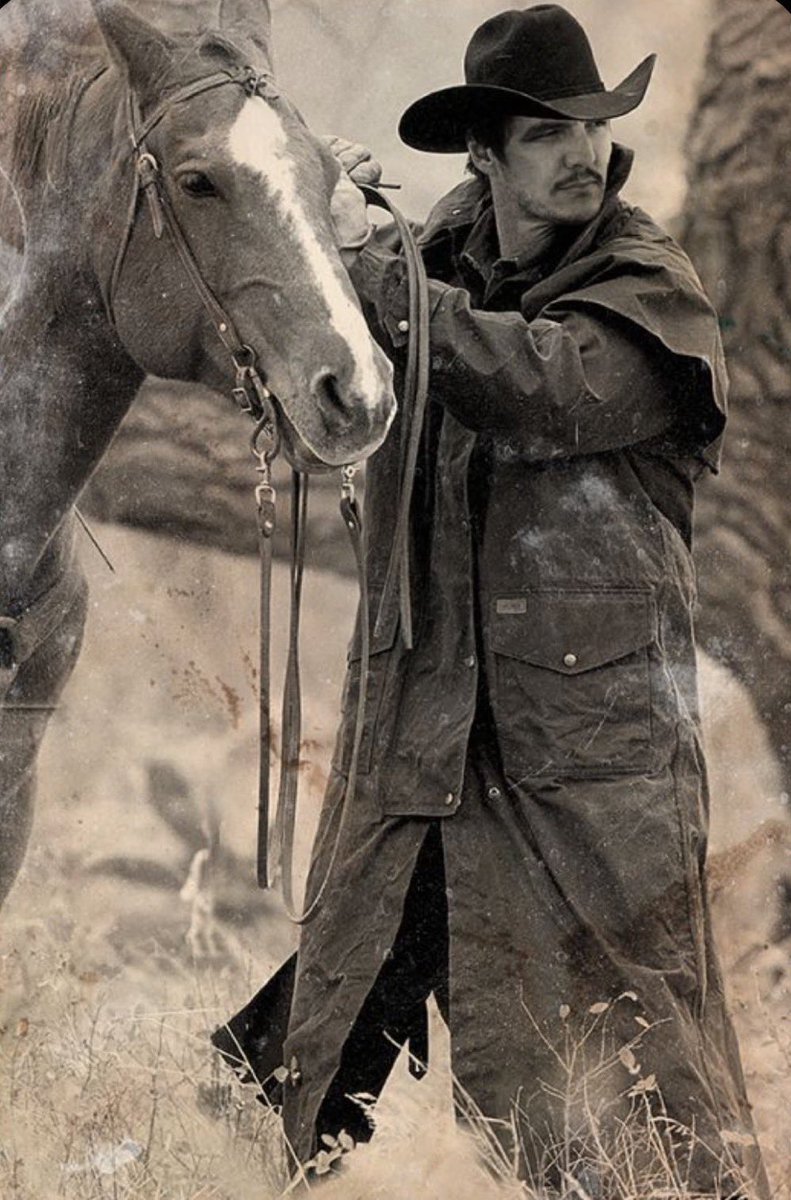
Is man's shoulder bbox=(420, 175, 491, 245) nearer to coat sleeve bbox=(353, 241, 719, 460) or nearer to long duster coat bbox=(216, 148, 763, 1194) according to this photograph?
long duster coat bbox=(216, 148, 763, 1194)

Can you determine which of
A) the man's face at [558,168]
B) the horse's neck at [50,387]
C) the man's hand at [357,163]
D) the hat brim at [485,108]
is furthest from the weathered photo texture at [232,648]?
the man's face at [558,168]

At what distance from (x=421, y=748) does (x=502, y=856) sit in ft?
0.81

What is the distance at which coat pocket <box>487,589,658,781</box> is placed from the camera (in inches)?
119

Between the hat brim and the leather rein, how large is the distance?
12.5 inches

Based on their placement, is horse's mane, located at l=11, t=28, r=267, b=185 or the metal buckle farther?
horse's mane, located at l=11, t=28, r=267, b=185

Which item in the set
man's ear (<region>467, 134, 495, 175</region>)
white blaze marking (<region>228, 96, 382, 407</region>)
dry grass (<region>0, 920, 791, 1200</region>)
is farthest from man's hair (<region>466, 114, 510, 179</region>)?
dry grass (<region>0, 920, 791, 1200</region>)

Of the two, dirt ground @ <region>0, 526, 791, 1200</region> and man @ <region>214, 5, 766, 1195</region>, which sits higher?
man @ <region>214, 5, 766, 1195</region>

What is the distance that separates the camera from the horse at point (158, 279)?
8.86 ft

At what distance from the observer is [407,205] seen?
14.7 ft

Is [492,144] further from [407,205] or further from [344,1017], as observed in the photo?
[344,1017]

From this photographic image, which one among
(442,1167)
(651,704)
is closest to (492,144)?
(651,704)

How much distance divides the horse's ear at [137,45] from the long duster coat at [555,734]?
1.59ft

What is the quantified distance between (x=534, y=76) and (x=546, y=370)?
646 millimetres

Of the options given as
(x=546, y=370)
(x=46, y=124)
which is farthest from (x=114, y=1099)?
(x=46, y=124)
